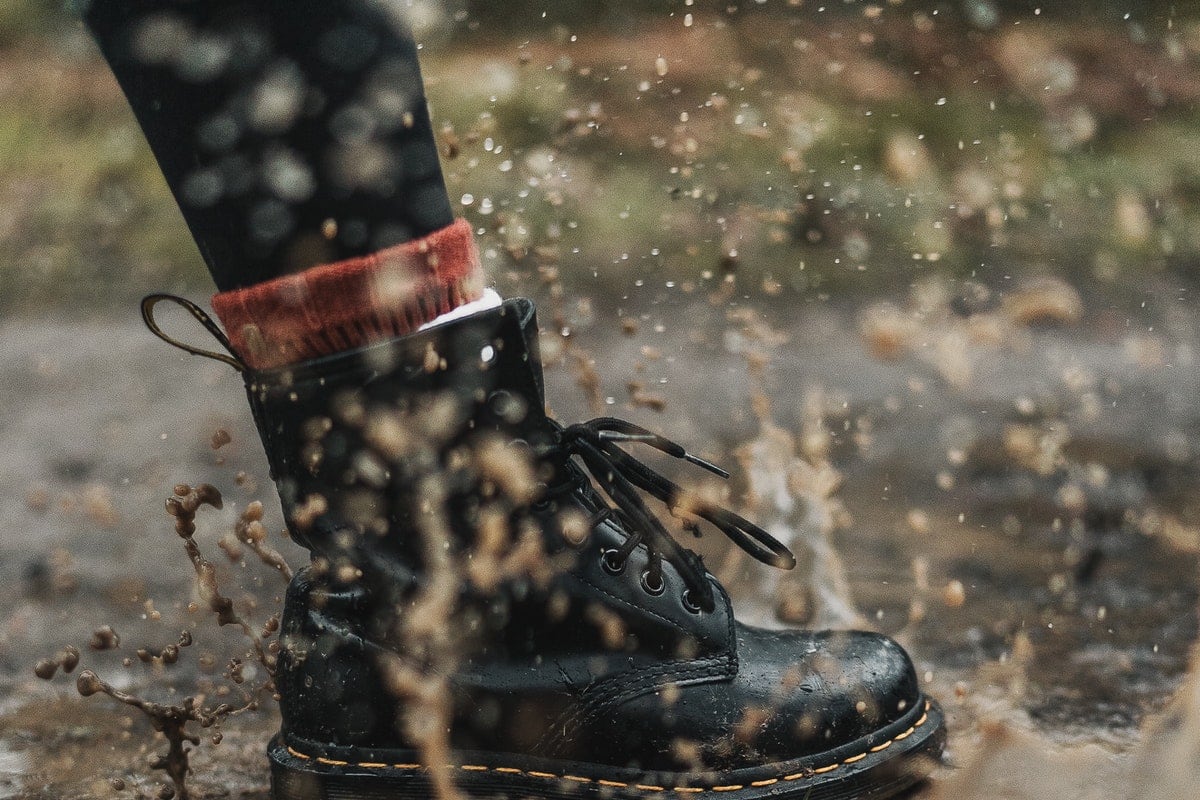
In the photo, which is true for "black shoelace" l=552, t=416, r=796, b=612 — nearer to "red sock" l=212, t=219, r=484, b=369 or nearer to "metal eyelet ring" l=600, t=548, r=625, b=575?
"metal eyelet ring" l=600, t=548, r=625, b=575

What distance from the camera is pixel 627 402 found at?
8.09ft

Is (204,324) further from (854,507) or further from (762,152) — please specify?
(762,152)

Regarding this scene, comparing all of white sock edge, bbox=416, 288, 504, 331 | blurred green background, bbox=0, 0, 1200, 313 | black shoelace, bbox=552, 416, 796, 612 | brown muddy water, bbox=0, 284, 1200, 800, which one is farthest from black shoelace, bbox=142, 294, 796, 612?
blurred green background, bbox=0, 0, 1200, 313

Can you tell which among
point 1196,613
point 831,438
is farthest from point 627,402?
point 1196,613

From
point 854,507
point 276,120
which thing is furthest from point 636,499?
point 854,507

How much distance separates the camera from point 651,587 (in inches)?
41.7

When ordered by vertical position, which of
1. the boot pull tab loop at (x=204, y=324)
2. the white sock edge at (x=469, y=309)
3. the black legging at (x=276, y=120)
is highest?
the black legging at (x=276, y=120)

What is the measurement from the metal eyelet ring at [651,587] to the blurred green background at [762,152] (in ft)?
6.46

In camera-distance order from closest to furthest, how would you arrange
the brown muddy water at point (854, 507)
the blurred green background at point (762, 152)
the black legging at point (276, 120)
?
the black legging at point (276, 120) → the brown muddy water at point (854, 507) → the blurred green background at point (762, 152)

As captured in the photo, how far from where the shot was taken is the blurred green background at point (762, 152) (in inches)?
141

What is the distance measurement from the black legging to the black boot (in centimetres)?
10

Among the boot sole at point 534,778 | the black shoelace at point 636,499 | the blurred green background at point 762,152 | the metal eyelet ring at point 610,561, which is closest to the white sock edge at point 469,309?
the black shoelace at point 636,499

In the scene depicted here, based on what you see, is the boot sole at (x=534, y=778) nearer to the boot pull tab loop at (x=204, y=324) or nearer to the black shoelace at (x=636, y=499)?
the black shoelace at (x=636, y=499)

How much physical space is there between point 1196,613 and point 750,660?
70 centimetres
